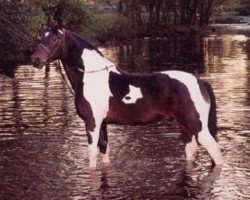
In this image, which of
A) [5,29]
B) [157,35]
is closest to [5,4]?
[5,29]

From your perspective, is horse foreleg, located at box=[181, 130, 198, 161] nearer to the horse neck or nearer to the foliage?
the horse neck

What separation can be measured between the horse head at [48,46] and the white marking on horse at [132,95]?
1.32 metres

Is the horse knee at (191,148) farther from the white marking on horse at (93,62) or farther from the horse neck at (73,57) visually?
the horse neck at (73,57)

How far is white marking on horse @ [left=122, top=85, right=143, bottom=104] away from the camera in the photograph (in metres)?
10.4

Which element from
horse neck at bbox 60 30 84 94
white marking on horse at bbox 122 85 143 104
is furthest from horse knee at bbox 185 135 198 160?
horse neck at bbox 60 30 84 94

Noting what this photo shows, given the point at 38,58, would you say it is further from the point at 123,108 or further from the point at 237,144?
the point at 237,144

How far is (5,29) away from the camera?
81.8ft

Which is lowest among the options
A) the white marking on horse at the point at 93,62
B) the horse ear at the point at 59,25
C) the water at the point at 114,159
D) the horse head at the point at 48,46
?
the water at the point at 114,159

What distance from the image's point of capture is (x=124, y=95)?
10.4 metres

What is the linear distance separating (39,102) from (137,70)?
10.9 metres

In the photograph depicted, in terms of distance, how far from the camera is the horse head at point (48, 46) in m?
10.4

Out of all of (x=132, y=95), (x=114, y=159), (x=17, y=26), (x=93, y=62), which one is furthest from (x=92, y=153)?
(x=17, y=26)

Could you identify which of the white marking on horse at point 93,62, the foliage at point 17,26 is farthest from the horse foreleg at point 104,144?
the foliage at point 17,26

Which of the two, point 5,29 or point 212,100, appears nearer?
point 212,100
